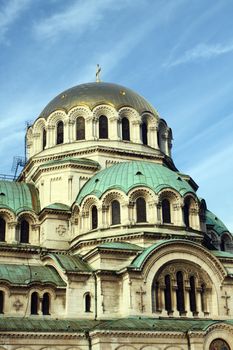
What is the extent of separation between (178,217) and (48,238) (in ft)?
25.9

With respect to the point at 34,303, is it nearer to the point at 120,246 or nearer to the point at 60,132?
the point at 120,246

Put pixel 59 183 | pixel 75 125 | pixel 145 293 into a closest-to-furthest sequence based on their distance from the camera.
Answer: pixel 145 293, pixel 59 183, pixel 75 125

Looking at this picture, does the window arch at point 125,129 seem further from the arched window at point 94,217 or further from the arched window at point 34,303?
the arched window at point 34,303

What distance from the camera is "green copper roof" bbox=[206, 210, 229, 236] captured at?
→ 41.8 meters

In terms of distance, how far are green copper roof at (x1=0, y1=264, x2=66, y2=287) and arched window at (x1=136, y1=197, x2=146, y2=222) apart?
581cm

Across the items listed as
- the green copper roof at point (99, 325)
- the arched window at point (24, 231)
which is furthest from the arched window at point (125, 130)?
the green copper roof at point (99, 325)

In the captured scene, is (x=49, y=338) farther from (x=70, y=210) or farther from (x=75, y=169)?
(x=75, y=169)

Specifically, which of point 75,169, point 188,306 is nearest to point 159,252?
point 188,306

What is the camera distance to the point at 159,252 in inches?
1190

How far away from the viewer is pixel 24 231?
3588 centimetres

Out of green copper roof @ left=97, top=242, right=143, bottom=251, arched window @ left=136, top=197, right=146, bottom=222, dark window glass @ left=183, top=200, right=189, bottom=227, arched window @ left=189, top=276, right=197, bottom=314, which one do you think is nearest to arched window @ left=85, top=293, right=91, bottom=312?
green copper roof @ left=97, top=242, right=143, bottom=251

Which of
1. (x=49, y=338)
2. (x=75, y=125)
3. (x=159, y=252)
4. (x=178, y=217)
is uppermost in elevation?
(x=75, y=125)

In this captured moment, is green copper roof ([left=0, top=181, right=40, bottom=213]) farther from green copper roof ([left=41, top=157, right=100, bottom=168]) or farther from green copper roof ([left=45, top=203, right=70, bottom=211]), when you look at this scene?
green copper roof ([left=41, top=157, right=100, bottom=168])

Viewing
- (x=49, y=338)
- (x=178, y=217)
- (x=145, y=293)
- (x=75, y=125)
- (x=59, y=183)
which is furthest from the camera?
(x=75, y=125)
